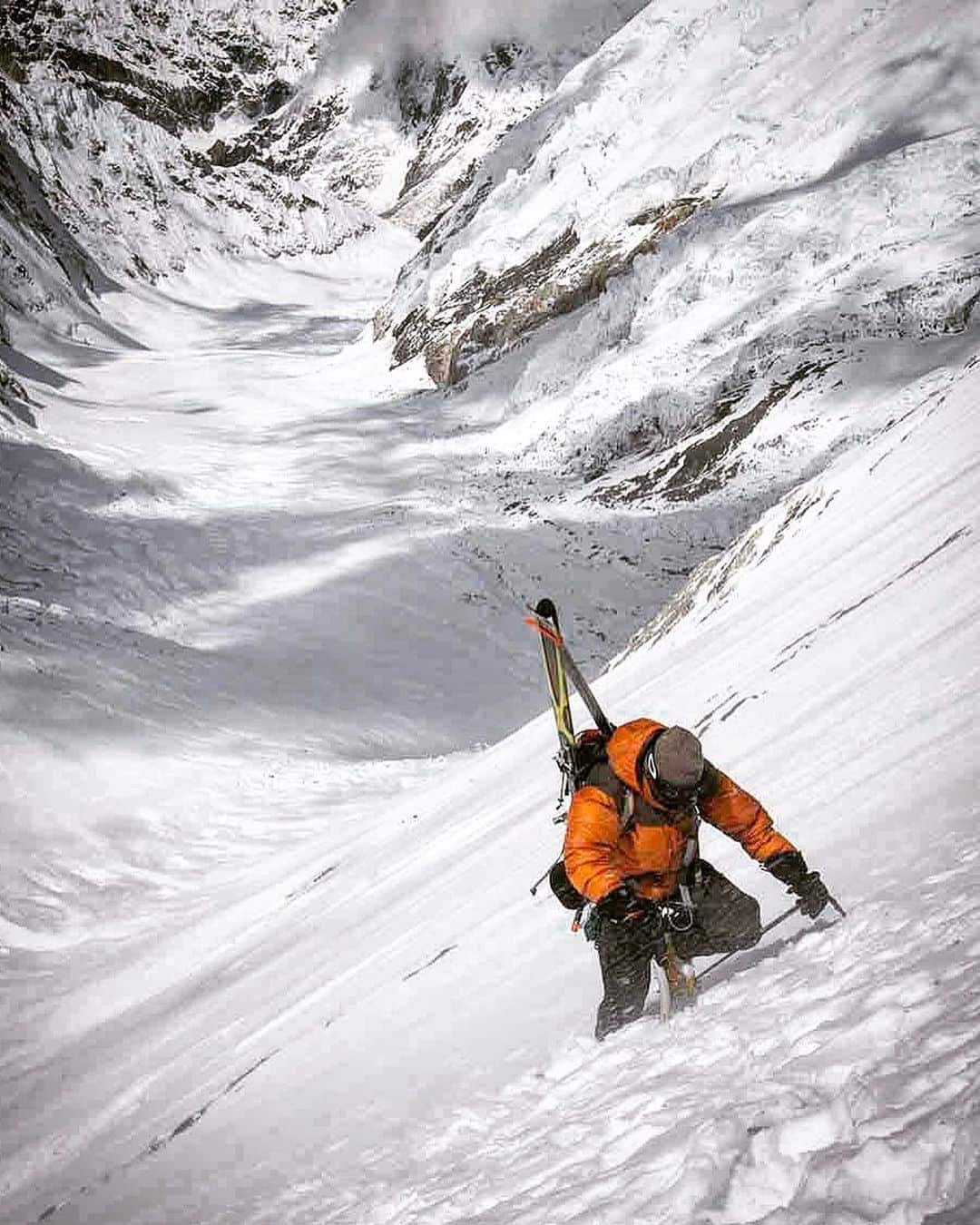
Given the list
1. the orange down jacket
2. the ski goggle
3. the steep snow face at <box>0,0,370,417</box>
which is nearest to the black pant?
the orange down jacket

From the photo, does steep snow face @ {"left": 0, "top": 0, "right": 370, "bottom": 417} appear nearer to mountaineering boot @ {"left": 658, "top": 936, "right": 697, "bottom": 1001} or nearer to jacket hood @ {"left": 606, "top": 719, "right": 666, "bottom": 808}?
jacket hood @ {"left": 606, "top": 719, "right": 666, "bottom": 808}

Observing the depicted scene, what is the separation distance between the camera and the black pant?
11.9 ft

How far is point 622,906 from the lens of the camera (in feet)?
11.8

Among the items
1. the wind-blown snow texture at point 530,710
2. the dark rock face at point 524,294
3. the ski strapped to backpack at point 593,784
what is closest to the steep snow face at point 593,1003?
the wind-blown snow texture at point 530,710

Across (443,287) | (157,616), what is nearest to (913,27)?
(443,287)

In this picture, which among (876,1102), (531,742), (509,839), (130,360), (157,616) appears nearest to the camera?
(876,1102)

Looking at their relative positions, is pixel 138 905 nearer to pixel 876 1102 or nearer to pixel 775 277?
pixel 876 1102

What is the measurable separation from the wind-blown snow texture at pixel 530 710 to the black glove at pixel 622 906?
0.39 m

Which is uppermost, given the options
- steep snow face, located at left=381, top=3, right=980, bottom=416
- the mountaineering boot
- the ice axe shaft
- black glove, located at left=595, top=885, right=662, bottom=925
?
steep snow face, located at left=381, top=3, right=980, bottom=416

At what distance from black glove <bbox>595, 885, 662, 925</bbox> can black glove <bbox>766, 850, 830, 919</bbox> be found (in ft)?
1.62

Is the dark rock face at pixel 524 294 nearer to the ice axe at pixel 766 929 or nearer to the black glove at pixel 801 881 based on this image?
the ice axe at pixel 766 929

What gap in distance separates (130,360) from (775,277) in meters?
40.6

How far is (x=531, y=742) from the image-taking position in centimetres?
1138

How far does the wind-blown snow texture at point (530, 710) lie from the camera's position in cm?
281
